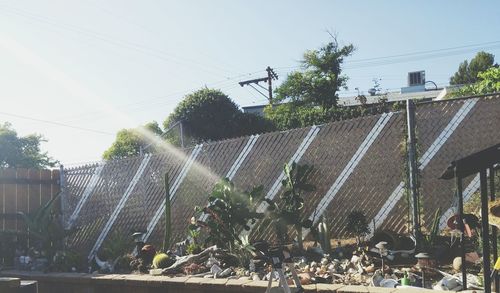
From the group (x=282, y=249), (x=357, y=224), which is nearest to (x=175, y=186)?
(x=357, y=224)

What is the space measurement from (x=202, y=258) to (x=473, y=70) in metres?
39.1

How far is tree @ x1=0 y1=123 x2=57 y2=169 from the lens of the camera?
16.7 meters

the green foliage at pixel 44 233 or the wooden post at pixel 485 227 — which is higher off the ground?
the wooden post at pixel 485 227

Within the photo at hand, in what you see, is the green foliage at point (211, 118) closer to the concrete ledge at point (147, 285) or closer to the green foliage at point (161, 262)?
the concrete ledge at point (147, 285)

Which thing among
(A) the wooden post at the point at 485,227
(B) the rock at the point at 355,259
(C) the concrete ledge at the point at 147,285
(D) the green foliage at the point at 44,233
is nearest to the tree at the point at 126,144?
(D) the green foliage at the point at 44,233

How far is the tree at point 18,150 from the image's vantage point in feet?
54.9

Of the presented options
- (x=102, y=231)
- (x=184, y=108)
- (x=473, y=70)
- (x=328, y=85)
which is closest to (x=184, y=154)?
(x=102, y=231)

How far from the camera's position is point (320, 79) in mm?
22906

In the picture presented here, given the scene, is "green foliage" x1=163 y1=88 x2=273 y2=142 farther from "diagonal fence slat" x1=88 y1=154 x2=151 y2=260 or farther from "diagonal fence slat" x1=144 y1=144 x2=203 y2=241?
"diagonal fence slat" x1=144 y1=144 x2=203 y2=241

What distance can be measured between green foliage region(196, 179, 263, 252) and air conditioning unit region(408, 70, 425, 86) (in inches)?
1467

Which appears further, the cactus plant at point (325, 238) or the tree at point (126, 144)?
the tree at point (126, 144)

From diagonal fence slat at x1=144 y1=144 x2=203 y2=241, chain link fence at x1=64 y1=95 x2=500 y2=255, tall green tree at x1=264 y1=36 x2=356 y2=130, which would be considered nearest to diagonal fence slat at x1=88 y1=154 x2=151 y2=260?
chain link fence at x1=64 y1=95 x2=500 y2=255

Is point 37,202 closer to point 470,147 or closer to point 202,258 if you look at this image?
point 202,258

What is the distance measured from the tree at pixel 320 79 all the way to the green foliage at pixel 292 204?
52.6 feet
